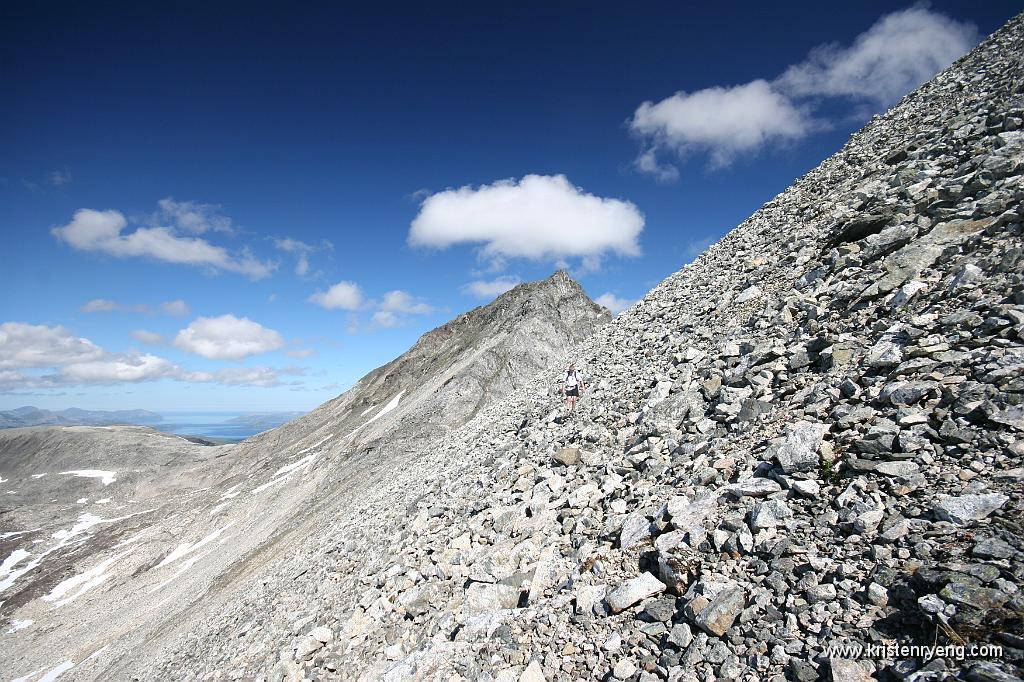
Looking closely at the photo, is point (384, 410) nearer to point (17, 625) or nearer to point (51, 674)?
point (51, 674)

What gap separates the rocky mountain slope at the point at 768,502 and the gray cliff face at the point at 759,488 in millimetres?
46

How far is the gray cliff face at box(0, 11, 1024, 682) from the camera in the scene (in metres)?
5.45

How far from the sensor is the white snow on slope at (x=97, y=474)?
329ft

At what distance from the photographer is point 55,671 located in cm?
3058

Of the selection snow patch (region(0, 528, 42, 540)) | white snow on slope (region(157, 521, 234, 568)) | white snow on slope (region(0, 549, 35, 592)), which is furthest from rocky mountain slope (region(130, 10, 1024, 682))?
snow patch (region(0, 528, 42, 540))

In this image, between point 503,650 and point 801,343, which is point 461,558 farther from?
point 801,343

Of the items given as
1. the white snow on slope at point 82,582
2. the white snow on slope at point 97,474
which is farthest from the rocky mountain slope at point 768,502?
the white snow on slope at point 97,474

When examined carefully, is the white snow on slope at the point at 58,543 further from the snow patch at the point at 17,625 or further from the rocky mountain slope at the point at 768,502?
the rocky mountain slope at the point at 768,502

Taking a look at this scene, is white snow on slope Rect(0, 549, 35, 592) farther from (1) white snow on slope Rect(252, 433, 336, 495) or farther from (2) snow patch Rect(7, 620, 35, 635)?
(1) white snow on slope Rect(252, 433, 336, 495)

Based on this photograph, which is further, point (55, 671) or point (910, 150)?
point (55, 671)

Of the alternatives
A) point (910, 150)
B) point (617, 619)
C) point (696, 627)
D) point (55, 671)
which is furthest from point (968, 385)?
point (55, 671)

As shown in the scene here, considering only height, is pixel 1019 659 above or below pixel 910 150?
below

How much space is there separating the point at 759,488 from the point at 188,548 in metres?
57.0

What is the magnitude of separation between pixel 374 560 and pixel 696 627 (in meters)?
11.1
